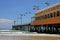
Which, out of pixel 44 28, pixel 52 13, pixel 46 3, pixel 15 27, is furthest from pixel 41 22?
pixel 15 27

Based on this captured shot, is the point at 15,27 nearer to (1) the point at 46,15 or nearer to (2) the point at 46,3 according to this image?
(2) the point at 46,3

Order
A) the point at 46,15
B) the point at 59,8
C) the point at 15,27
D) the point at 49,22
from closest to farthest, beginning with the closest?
1. the point at 59,8
2. the point at 49,22
3. the point at 46,15
4. the point at 15,27

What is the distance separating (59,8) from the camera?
53125 mm

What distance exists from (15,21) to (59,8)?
389 ft

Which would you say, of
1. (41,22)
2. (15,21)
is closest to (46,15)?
(41,22)

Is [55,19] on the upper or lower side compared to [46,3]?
lower

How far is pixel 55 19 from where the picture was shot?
5266 cm

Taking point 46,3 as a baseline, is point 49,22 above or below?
below

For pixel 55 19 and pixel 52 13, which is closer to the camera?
pixel 55 19

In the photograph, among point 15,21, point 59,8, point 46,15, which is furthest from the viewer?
point 15,21

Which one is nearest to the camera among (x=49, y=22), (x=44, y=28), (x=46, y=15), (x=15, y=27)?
(x=49, y=22)

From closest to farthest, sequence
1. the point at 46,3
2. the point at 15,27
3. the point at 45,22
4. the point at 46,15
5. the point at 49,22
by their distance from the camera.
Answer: the point at 49,22 < the point at 45,22 < the point at 46,15 < the point at 46,3 < the point at 15,27

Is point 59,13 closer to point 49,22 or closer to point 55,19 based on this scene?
point 55,19

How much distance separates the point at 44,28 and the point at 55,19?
27.2m
